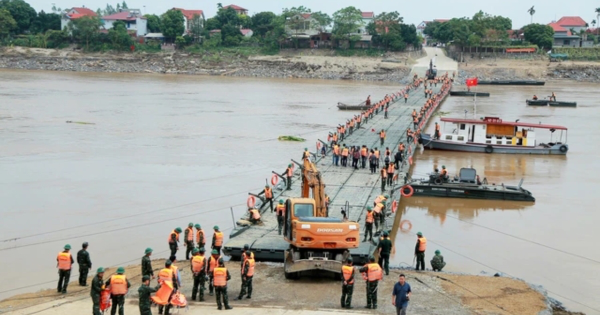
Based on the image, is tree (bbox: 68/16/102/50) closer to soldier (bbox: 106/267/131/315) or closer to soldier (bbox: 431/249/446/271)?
soldier (bbox: 431/249/446/271)

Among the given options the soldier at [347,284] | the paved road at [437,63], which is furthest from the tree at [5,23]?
the soldier at [347,284]

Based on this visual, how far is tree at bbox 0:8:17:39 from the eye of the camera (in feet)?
409

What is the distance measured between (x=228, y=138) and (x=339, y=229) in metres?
28.5

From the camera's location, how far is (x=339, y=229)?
58.1 ft

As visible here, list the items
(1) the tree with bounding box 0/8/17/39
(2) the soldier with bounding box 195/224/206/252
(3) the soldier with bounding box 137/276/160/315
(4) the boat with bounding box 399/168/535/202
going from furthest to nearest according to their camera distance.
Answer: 1. (1) the tree with bounding box 0/8/17/39
2. (4) the boat with bounding box 399/168/535/202
3. (2) the soldier with bounding box 195/224/206/252
4. (3) the soldier with bounding box 137/276/160/315

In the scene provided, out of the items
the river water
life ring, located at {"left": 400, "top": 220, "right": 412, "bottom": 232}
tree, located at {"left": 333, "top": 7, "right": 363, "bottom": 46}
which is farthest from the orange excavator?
tree, located at {"left": 333, "top": 7, "right": 363, "bottom": 46}

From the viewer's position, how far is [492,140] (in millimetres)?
42062

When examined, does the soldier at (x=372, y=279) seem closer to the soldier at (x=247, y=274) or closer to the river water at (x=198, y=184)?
the soldier at (x=247, y=274)

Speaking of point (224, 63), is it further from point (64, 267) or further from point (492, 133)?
point (64, 267)

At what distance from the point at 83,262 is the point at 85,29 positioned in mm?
111681

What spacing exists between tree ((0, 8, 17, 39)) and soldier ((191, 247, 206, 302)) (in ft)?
391

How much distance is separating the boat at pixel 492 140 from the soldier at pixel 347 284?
2710 centimetres

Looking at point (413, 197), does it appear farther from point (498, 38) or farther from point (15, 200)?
point (498, 38)

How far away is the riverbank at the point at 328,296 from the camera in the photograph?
15.6 metres
